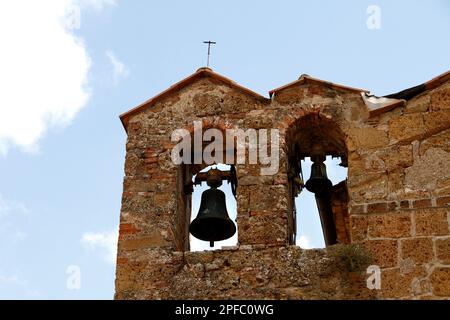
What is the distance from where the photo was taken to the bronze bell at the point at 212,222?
34.2 feet

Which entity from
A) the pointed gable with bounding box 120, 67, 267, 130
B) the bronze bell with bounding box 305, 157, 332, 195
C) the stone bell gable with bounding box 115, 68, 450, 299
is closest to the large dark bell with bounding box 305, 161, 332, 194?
the bronze bell with bounding box 305, 157, 332, 195

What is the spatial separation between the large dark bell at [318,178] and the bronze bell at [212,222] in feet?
2.92

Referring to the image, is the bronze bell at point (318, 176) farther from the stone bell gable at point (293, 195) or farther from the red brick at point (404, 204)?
the red brick at point (404, 204)

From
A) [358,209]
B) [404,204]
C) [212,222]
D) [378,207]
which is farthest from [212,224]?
[404,204]

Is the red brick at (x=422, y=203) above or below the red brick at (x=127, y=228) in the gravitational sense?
above

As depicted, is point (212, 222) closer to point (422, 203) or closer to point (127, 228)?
point (127, 228)

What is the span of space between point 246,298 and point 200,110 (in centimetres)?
200

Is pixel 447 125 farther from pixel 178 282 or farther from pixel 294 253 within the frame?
pixel 178 282

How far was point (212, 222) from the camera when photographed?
10453mm

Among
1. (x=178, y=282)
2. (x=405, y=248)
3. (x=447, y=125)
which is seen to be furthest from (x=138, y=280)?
(x=447, y=125)

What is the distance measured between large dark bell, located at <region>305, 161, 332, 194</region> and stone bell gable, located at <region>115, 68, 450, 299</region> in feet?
0.55

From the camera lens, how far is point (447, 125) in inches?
402

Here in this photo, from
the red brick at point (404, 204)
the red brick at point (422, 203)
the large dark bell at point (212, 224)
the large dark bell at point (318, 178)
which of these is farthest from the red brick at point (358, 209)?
the large dark bell at point (212, 224)
